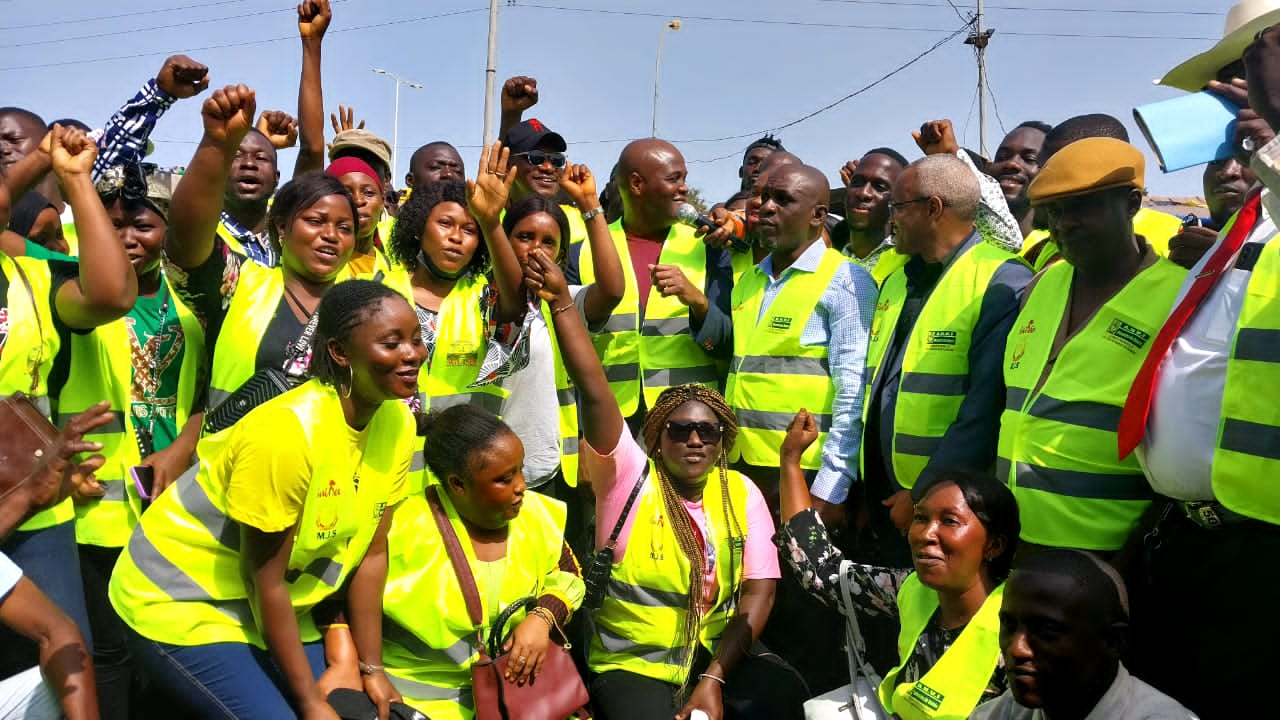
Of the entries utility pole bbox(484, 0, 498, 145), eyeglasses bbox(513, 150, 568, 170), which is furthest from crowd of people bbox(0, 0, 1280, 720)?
utility pole bbox(484, 0, 498, 145)

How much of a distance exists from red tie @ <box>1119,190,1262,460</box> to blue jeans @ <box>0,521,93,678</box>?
11.3ft

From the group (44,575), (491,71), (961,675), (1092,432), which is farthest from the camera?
(491,71)

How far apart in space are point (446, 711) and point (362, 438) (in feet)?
3.70

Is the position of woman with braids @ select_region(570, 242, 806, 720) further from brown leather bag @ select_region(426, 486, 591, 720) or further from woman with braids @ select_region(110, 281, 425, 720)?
woman with braids @ select_region(110, 281, 425, 720)

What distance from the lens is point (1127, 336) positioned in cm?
336

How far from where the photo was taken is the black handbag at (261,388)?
352 cm

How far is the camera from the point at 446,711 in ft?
12.7

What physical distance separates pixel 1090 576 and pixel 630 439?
77.0 inches

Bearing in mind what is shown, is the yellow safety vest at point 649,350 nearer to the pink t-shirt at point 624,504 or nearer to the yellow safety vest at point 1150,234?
the pink t-shirt at point 624,504

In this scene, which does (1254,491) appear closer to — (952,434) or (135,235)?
(952,434)

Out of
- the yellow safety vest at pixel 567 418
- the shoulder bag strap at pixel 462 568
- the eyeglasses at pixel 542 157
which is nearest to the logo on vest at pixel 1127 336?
the shoulder bag strap at pixel 462 568

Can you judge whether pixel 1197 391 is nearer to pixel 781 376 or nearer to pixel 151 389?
pixel 781 376

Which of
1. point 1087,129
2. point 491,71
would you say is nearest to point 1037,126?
point 1087,129

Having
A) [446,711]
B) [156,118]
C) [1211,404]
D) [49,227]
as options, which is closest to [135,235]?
[156,118]
